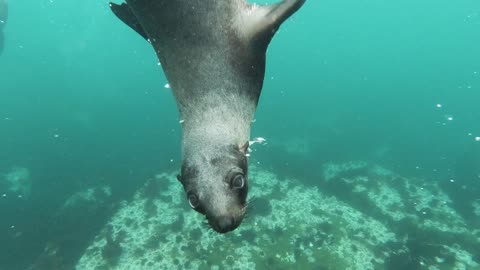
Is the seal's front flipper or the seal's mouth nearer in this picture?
the seal's mouth

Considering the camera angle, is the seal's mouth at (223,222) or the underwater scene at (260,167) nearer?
the seal's mouth at (223,222)

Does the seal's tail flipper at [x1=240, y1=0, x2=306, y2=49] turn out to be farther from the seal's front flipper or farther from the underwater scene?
the seal's front flipper

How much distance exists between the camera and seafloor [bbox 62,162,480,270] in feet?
47.9

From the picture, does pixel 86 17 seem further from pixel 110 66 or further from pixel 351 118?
pixel 351 118

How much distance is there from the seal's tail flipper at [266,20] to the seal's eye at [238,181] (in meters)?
0.73

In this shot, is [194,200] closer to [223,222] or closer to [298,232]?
[223,222]

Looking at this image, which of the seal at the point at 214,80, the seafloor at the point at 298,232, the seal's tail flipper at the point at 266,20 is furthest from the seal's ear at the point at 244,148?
the seafloor at the point at 298,232

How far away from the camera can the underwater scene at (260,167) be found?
49.8ft

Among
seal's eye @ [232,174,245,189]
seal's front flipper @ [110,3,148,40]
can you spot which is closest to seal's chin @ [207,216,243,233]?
seal's eye @ [232,174,245,189]

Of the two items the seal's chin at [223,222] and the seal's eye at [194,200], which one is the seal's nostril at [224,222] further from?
the seal's eye at [194,200]

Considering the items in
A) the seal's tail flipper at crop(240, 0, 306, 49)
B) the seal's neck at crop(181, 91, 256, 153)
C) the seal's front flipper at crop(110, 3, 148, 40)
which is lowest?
the seal's neck at crop(181, 91, 256, 153)

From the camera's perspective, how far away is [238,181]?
1.66 metres

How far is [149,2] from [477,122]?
42.4 metres

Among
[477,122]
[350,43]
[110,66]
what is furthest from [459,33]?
[110,66]
